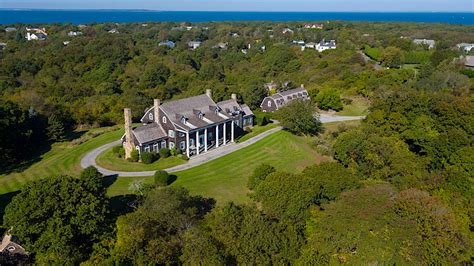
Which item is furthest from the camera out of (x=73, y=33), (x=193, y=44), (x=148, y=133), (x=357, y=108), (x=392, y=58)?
(x=73, y=33)

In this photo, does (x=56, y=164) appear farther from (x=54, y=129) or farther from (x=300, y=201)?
(x=300, y=201)

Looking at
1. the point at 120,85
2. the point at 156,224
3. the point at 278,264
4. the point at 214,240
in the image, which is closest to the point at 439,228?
the point at 278,264

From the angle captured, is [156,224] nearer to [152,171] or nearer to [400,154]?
[152,171]

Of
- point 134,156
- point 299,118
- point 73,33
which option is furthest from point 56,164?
point 73,33

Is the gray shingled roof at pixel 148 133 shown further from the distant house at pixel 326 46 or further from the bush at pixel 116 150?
the distant house at pixel 326 46

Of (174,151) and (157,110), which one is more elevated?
(157,110)

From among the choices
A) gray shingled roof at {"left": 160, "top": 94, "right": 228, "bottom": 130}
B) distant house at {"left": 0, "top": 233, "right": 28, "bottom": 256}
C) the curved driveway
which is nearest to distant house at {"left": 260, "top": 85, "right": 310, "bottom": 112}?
the curved driveway
